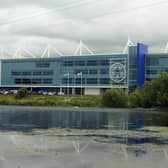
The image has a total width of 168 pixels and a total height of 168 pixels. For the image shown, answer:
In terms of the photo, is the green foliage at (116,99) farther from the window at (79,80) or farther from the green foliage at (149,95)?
the window at (79,80)

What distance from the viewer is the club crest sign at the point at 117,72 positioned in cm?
14300

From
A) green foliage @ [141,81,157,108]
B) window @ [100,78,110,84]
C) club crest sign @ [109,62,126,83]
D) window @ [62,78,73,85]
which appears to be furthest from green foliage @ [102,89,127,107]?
window @ [62,78,73,85]

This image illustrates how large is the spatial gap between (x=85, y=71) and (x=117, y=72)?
12202 mm

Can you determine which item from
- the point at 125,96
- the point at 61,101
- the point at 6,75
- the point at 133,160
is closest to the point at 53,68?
the point at 6,75

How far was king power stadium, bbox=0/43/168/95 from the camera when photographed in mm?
139650

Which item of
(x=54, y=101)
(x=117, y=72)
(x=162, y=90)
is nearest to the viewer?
(x=162, y=90)

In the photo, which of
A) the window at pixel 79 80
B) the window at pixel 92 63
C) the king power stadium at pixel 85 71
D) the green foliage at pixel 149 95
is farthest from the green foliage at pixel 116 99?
the window at pixel 79 80

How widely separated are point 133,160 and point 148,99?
80961 mm

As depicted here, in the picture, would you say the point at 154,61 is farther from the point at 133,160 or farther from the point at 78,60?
the point at 133,160

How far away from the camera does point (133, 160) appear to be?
22.2m

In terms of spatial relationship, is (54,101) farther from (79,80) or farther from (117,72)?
(79,80)

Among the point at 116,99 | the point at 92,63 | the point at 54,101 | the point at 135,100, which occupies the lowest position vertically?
the point at 54,101

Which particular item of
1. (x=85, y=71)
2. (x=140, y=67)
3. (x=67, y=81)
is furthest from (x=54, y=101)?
(x=67, y=81)

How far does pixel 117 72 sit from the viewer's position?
14400cm
